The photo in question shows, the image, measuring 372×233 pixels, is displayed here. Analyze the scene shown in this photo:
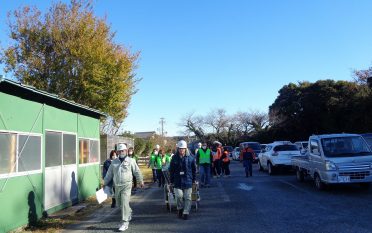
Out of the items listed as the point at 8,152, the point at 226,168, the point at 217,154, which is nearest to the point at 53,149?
the point at 8,152

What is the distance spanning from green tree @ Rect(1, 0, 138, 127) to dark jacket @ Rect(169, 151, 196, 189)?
11.2 m

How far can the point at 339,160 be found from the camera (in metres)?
13.4

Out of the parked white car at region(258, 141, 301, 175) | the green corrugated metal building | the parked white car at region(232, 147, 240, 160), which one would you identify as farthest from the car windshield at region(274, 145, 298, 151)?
the parked white car at region(232, 147, 240, 160)

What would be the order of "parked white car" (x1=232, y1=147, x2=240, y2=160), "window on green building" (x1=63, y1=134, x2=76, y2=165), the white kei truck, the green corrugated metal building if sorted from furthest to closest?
"parked white car" (x1=232, y1=147, x2=240, y2=160) → the white kei truck → "window on green building" (x1=63, y1=134, x2=76, y2=165) → the green corrugated metal building

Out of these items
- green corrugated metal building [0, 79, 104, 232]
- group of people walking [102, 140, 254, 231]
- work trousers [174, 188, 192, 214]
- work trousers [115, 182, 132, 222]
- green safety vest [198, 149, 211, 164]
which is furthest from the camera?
→ green safety vest [198, 149, 211, 164]

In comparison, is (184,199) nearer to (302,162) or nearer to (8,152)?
(8,152)

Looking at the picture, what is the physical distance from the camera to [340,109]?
37.0 metres

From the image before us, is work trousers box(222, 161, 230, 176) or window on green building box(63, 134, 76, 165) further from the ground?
window on green building box(63, 134, 76, 165)

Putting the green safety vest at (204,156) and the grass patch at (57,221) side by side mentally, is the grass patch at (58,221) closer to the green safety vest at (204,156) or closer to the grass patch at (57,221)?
the grass patch at (57,221)

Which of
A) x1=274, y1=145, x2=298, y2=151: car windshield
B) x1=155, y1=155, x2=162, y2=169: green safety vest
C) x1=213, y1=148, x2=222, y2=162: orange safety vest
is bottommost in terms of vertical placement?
x1=155, y1=155, x2=162, y2=169: green safety vest

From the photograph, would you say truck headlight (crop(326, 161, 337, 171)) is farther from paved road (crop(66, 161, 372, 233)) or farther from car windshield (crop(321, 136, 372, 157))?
paved road (crop(66, 161, 372, 233))

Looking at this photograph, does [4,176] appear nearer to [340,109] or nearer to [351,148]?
[351,148]

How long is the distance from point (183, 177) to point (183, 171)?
0.14 meters

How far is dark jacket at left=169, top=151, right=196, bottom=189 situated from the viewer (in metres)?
10.2
